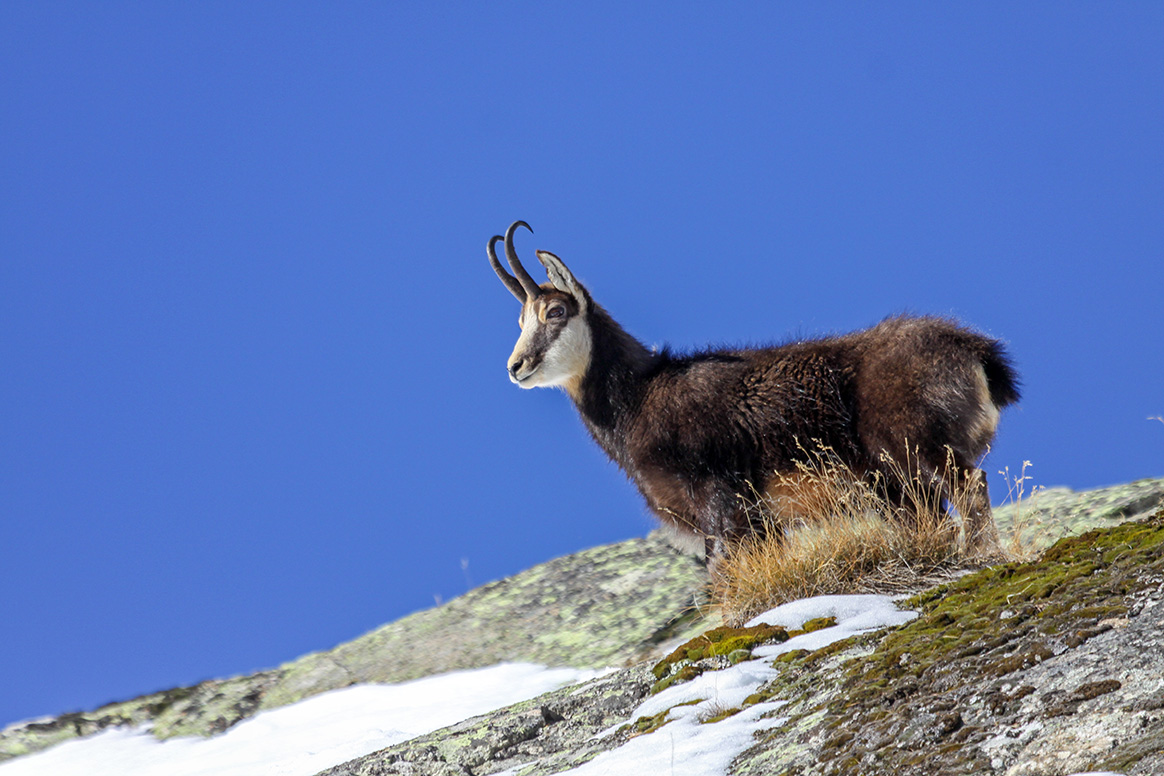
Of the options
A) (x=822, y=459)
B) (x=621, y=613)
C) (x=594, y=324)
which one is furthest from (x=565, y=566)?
(x=822, y=459)

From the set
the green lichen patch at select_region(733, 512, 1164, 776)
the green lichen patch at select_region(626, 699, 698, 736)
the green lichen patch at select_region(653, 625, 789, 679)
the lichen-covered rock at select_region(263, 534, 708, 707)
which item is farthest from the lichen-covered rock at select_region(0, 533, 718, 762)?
the green lichen patch at select_region(733, 512, 1164, 776)

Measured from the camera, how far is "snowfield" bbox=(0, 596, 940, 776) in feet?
13.8

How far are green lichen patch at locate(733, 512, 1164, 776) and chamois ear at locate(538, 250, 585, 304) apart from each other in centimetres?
455

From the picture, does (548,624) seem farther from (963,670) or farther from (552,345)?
(963,670)

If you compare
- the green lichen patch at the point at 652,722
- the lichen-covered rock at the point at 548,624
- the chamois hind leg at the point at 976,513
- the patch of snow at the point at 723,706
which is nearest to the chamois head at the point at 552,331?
the lichen-covered rock at the point at 548,624

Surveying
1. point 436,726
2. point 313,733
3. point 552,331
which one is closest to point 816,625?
point 436,726

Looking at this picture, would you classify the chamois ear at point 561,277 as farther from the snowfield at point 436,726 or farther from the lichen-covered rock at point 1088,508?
the lichen-covered rock at point 1088,508

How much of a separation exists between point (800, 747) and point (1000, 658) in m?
0.75

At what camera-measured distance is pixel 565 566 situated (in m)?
11.1

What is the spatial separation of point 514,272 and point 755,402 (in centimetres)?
227

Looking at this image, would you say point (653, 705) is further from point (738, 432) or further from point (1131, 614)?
point (738, 432)

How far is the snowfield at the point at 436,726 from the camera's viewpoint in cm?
421

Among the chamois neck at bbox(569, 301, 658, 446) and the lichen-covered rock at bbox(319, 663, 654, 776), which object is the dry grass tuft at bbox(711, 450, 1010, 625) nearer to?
the lichen-covered rock at bbox(319, 663, 654, 776)

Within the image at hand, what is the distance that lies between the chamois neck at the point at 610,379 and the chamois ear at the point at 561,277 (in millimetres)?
180
